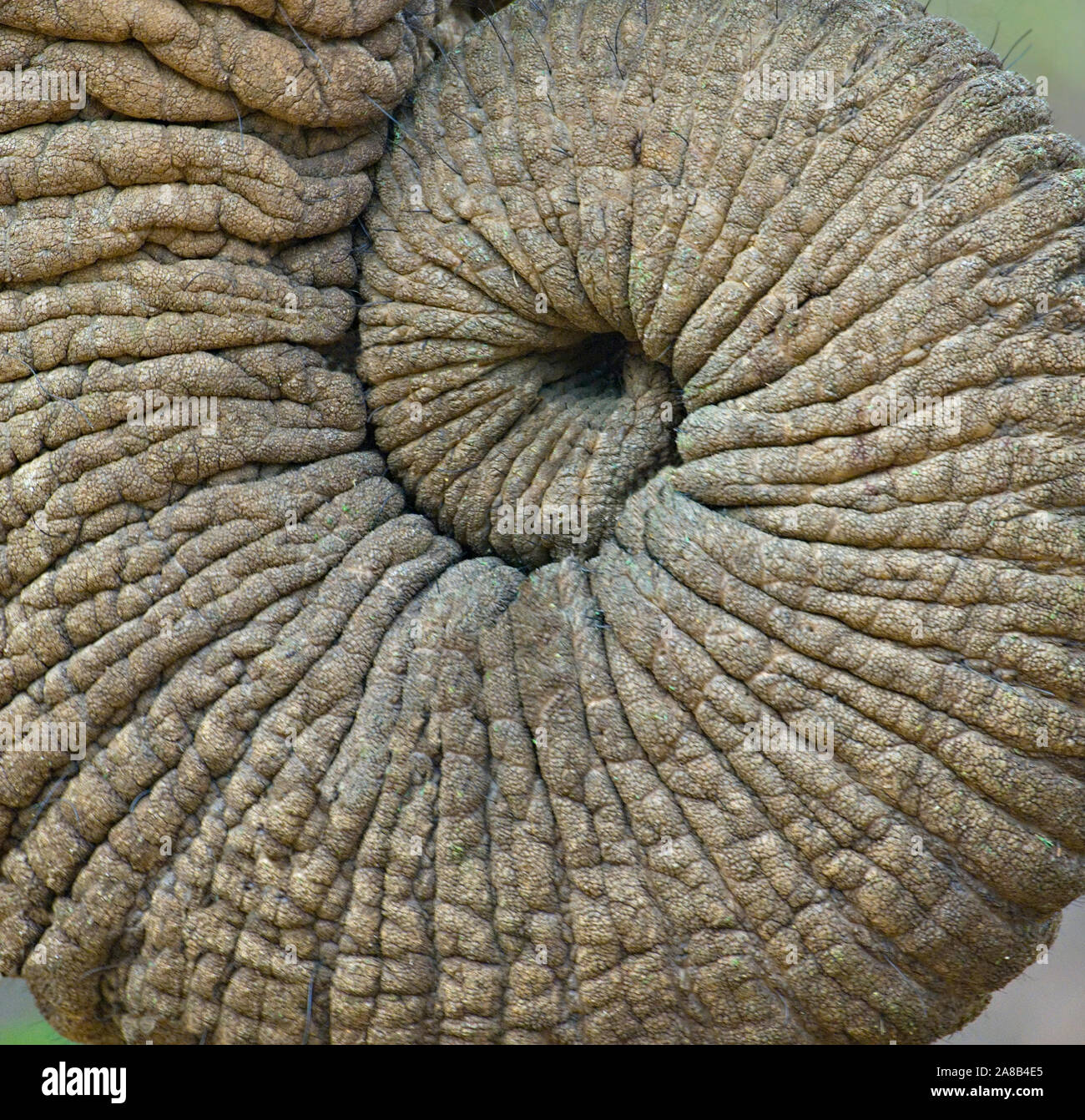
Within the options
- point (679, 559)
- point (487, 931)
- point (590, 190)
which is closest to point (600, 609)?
point (679, 559)

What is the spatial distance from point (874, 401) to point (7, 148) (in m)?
2.64

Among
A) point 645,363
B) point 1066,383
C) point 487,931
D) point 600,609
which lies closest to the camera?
point 1066,383

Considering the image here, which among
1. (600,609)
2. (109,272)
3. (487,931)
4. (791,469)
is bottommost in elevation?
(487,931)

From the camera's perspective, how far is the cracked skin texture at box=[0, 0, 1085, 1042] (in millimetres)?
3162

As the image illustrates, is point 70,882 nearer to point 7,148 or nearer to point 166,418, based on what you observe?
point 166,418

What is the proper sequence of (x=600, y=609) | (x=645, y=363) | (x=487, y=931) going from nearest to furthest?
(x=487, y=931), (x=600, y=609), (x=645, y=363)

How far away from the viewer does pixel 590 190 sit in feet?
11.9

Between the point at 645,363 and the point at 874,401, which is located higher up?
the point at 645,363

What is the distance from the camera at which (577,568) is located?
3650 millimetres

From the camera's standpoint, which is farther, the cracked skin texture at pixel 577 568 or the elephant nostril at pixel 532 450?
the elephant nostril at pixel 532 450

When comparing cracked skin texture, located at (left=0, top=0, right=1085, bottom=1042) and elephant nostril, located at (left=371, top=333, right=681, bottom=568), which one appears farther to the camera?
elephant nostril, located at (left=371, top=333, right=681, bottom=568)

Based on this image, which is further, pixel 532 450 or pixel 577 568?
pixel 532 450

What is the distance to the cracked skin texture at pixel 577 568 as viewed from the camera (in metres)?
3.16

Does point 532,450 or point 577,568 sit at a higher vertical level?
point 532,450
